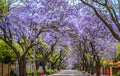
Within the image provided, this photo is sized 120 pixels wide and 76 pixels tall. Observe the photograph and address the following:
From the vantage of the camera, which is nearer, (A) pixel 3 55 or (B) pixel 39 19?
(B) pixel 39 19

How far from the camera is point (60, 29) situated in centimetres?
2897

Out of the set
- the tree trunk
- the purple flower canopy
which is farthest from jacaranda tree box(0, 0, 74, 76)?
the tree trunk

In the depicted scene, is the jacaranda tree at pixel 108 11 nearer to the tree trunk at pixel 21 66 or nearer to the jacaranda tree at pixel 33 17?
the jacaranda tree at pixel 33 17

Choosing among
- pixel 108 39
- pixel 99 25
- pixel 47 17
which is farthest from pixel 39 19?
pixel 108 39

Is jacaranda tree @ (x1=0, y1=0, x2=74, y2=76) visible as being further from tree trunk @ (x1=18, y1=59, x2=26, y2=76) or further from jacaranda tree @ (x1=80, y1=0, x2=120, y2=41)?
jacaranda tree @ (x1=80, y1=0, x2=120, y2=41)

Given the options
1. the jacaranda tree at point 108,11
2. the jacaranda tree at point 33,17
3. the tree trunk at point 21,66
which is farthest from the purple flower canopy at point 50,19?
the jacaranda tree at point 108,11

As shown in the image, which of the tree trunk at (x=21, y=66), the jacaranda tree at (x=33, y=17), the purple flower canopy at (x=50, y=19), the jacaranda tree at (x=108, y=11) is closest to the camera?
the jacaranda tree at (x=108, y=11)

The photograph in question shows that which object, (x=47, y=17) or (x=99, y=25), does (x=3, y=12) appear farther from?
(x=99, y=25)

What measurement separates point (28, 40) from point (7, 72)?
25.3 feet

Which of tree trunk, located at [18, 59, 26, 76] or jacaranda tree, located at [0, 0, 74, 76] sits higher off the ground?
jacaranda tree, located at [0, 0, 74, 76]

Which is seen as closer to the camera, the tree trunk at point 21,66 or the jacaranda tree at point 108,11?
the jacaranda tree at point 108,11

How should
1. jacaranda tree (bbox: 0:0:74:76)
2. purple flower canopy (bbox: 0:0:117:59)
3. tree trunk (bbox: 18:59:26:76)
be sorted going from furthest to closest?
tree trunk (bbox: 18:59:26:76), purple flower canopy (bbox: 0:0:117:59), jacaranda tree (bbox: 0:0:74:76)

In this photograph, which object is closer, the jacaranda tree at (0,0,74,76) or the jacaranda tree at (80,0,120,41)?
the jacaranda tree at (80,0,120,41)

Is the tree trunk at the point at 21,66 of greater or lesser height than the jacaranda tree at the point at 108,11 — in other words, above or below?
below
